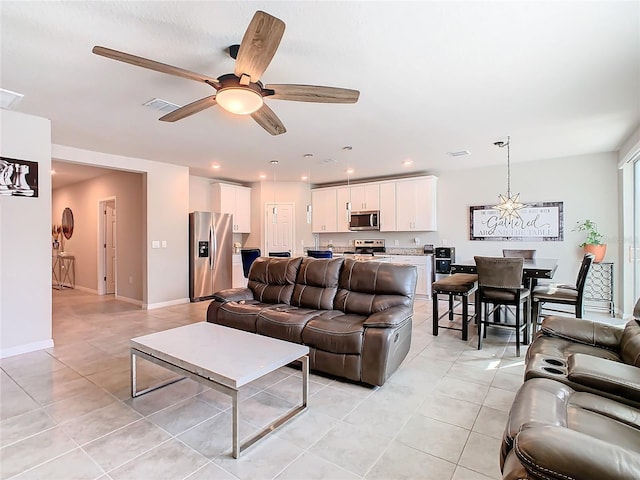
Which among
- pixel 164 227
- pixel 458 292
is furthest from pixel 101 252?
pixel 458 292

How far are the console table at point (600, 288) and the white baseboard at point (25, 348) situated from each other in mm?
7670

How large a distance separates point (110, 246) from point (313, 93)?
696 centimetres

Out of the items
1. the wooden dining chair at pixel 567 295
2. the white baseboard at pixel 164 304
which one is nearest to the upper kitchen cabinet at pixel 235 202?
the white baseboard at pixel 164 304

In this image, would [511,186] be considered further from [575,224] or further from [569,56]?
[569,56]

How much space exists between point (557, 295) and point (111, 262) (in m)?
8.28

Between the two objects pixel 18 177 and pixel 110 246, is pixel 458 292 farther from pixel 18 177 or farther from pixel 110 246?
pixel 110 246

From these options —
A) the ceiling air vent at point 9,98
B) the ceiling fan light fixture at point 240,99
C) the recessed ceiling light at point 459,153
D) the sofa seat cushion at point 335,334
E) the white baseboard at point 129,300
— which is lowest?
the white baseboard at point 129,300

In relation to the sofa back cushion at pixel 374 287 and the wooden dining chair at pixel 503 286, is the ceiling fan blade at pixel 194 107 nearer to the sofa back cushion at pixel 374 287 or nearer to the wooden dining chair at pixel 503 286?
the sofa back cushion at pixel 374 287

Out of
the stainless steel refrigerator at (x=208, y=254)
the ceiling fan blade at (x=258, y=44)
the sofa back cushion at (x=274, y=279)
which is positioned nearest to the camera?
the ceiling fan blade at (x=258, y=44)

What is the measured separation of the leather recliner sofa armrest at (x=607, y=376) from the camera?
158 cm

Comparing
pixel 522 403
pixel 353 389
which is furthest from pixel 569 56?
pixel 353 389

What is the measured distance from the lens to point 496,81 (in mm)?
2875

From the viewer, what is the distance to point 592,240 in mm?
5301

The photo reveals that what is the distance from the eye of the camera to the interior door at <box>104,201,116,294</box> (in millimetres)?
7316
